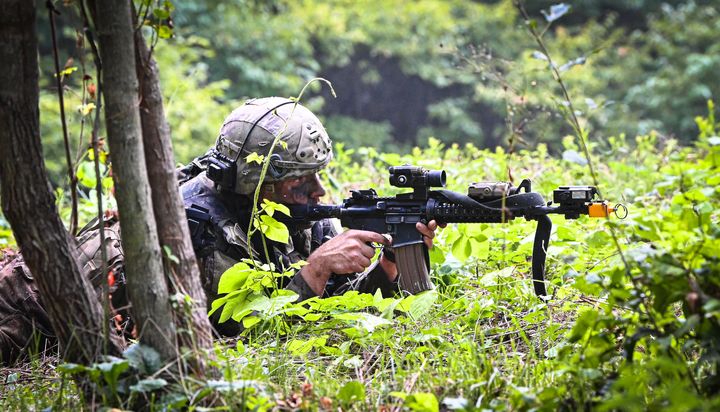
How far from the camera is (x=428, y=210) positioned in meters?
3.86

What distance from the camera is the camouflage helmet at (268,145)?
3.97 meters

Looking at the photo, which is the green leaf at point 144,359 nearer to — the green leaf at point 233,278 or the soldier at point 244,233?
the green leaf at point 233,278

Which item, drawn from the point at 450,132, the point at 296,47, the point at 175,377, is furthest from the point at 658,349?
the point at 450,132

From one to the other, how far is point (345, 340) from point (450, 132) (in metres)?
15.5

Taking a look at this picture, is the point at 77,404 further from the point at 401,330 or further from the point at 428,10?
the point at 428,10

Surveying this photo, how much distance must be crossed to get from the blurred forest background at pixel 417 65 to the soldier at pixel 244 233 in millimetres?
7807

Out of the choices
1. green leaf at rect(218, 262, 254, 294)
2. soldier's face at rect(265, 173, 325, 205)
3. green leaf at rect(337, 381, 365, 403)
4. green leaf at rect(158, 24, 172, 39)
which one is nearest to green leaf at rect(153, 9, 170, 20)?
green leaf at rect(158, 24, 172, 39)

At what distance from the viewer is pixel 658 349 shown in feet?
8.05

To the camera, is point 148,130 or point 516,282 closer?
point 148,130

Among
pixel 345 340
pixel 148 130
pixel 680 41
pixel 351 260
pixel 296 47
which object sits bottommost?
pixel 345 340

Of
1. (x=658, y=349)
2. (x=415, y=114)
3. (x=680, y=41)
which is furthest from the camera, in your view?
(x=415, y=114)

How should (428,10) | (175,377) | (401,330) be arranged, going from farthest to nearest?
(428,10)
(401,330)
(175,377)

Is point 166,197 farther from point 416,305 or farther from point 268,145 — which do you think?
point 268,145

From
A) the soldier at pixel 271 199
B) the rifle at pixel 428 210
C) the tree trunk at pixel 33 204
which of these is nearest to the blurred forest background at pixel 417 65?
the soldier at pixel 271 199
